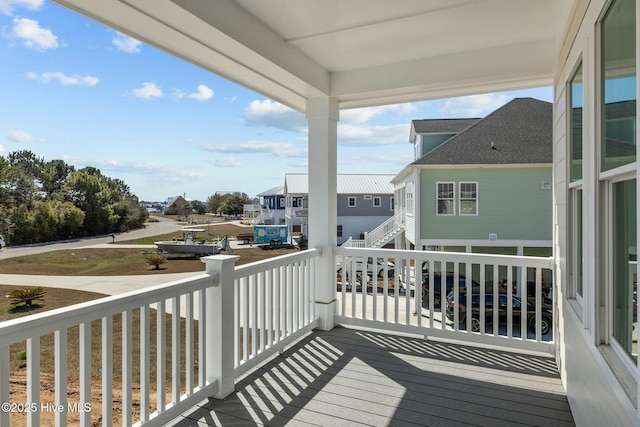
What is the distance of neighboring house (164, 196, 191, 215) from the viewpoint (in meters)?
2.37

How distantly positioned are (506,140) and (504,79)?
6660mm

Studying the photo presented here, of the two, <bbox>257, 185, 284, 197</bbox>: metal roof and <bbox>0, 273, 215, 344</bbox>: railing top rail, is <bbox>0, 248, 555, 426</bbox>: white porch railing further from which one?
<bbox>257, 185, 284, 197</bbox>: metal roof

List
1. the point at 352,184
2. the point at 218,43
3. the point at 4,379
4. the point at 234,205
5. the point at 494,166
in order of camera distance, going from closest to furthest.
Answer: the point at 4,379 → the point at 218,43 → the point at 234,205 → the point at 352,184 → the point at 494,166

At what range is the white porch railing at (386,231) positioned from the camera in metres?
8.25

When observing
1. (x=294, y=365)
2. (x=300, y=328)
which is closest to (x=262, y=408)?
(x=294, y=365)

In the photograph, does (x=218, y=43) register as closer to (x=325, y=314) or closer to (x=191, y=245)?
(x=191, y=245)

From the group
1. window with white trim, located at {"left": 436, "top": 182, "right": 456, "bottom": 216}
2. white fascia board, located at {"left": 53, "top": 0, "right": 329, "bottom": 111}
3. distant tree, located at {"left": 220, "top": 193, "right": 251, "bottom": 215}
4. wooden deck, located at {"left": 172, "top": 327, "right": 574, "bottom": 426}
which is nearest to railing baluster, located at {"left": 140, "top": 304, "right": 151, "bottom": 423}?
wooden deck, located at {"left": 172, "top": 327, "right": 574, "bottom": 426}

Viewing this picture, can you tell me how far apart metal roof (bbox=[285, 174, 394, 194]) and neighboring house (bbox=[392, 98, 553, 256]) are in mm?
1349

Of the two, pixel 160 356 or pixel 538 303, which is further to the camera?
pixel 538 303

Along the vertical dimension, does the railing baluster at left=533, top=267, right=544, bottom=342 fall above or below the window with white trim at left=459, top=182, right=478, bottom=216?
below

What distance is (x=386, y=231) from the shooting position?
9.73m

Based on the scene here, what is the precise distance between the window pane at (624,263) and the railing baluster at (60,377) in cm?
213

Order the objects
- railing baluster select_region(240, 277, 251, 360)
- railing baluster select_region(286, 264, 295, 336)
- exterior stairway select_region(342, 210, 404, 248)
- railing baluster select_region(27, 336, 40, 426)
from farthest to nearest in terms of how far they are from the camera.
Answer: exterior stairway select_region(342, 210, 404, 248) < railing baluster select_region(286, 264, 295, 336) < railing baluster select_region(240, 277, 251, 360) < railing baluster select_region(27, 336, 40, 426)

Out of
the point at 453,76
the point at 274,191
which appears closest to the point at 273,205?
the point at 274,191
